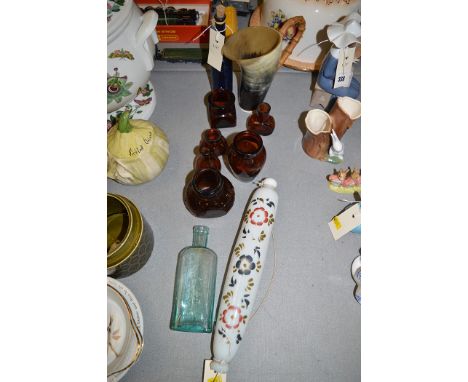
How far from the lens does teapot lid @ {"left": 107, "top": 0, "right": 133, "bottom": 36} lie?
696 millimetres

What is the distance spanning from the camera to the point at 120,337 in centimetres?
65

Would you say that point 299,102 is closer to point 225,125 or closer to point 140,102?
point 225,125

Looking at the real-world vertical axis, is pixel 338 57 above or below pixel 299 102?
above

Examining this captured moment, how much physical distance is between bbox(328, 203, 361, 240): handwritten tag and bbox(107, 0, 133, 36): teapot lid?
0.65 m

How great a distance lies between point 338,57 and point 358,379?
709 mm

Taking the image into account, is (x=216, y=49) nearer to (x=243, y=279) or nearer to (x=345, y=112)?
(x=345, y=112)

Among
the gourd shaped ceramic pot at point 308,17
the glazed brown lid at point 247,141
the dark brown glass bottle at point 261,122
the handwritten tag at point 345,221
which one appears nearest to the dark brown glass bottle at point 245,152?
the glazed brown lid at point 247,141

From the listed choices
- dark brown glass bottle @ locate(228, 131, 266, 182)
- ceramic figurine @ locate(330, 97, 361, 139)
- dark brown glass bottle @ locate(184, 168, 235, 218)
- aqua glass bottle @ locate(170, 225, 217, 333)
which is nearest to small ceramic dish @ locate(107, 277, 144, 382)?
aqua glass bottle @ locate(170, 225, 217, 333)

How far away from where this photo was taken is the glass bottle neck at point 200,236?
A: 2.58 ft

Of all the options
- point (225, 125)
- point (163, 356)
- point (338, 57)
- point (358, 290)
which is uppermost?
point (338, 57)

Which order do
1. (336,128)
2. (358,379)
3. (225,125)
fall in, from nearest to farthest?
(358,379) → (336,128) → (225,125)

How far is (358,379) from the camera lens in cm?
69

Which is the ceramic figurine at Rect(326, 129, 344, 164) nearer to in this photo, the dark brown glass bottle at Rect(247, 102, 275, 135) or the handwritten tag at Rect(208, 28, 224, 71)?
the dark brown glass bottle at Rect(247, 102, 275, 135)

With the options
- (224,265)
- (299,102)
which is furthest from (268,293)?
(299,102)
